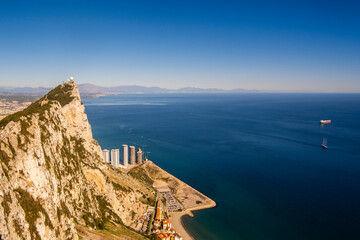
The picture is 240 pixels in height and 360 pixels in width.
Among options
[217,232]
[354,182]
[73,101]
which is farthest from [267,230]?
[73,101]

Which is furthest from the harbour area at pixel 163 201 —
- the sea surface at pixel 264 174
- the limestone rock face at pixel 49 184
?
the limestone rock face at pixel 49 184

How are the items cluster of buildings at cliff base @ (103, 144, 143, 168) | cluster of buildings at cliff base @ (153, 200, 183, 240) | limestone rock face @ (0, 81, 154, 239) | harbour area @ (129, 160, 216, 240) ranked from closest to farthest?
limestone rock face @ (0, 81, 154, 239)
cluster of buildings at cliff base @ (153, 200, 183, 240)
harbour area @ (129, 160, 216, 240)
cluster of buildings at cliff base @ (103, 144, 143, 168)

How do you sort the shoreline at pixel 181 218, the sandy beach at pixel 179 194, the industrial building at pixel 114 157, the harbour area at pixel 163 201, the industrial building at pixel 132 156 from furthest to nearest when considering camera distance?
1. the industrial building at pixel 132 156
2. the industrial building at pixel 114 157
3. the sandy beach at pixel 179 194
4. the shoreline at pixel 181 218
5. the harbour area at pixel 163 201

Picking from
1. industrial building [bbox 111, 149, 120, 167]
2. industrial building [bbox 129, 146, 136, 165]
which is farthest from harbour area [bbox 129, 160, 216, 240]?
industrial building [bbox 111, 149, 120, 167]

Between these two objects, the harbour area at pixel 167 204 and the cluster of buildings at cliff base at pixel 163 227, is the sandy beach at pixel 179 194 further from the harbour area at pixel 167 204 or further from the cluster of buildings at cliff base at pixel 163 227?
the cluster of buildings at cliff base at pixel 163 227

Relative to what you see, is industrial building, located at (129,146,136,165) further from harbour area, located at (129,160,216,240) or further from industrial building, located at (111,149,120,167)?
harbour area, located at (129,160,216,240)
